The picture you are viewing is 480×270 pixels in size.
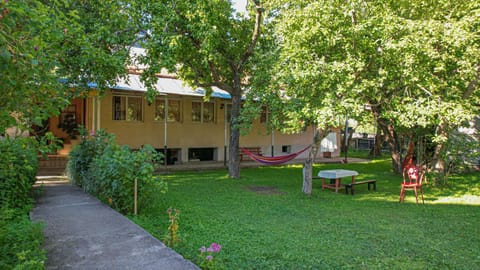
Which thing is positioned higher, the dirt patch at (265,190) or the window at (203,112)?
the window at (203,112)

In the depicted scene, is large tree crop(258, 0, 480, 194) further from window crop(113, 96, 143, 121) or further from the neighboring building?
window crop(113, 96, 143, 121)

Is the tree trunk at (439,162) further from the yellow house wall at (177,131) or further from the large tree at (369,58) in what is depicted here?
the yellow house wall at (177,131)

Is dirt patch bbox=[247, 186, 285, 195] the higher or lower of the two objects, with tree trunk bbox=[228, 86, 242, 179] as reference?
lower

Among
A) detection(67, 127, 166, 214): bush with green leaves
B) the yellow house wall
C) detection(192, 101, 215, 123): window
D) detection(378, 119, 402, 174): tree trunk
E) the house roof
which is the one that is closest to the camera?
detection(67, 127, 166, 214): bush with green leaves

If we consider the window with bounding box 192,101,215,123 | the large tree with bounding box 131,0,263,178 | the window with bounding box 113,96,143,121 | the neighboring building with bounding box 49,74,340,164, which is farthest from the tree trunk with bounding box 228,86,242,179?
the window with bounding box 113,96,143,121

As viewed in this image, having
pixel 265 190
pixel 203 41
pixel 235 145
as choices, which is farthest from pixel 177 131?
pixel 265 190

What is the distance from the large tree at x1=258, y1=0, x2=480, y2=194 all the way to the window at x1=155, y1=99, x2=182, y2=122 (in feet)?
26.6

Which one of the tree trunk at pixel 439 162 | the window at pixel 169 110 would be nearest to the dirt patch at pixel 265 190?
the tree trunk at pixel 439 162

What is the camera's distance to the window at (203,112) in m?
15.8

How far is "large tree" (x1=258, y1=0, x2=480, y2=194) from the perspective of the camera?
680 centimetres

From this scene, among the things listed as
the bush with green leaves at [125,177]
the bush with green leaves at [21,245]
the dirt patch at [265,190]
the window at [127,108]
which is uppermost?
the window at [127,108]

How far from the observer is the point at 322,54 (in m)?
7.53

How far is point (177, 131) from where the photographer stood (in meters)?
15.0

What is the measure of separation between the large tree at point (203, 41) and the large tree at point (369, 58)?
239 cm
